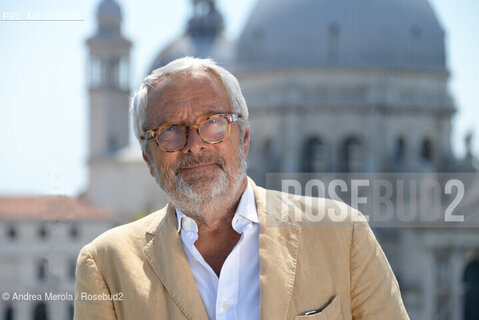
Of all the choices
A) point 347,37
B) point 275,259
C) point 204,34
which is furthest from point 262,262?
point 204,34

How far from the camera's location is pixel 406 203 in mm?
32438

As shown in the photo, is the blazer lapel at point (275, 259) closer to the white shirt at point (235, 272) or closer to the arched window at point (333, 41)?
the white shirt at point (235, 272)

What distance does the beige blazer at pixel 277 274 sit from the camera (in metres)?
2.93

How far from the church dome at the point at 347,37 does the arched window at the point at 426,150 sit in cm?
281

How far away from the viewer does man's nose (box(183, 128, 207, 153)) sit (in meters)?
3.00

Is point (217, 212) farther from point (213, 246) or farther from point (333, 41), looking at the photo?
point (333, 41)

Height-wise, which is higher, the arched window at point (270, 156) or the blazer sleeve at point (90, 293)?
the blazer sleeve at point (90, 293)

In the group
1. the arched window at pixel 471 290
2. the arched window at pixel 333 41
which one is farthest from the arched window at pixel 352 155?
the arched window at pixel 471 290

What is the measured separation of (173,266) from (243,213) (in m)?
0.27

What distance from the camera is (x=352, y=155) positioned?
120 ft

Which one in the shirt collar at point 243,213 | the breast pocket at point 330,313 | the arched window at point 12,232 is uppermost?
the shirt collar at point 243,213

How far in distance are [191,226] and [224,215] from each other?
0.36ft

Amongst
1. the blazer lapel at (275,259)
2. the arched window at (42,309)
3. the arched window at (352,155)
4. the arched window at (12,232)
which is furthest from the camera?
the arched window at (352,155)

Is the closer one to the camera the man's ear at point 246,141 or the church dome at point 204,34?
the man's ear at point 246,141
